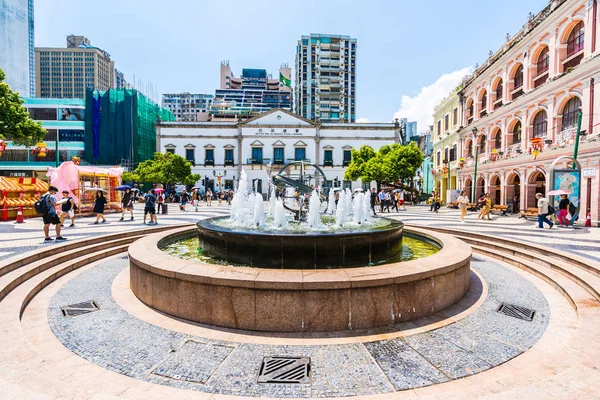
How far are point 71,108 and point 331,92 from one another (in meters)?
56.8

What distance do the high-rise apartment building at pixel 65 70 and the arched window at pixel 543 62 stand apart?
126484 millimetres

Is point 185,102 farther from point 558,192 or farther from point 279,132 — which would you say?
point 558,192

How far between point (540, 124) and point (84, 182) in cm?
2585

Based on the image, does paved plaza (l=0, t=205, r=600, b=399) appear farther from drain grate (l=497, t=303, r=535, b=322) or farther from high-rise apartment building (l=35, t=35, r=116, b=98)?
high-rise apartment building (l=35, t=35, r=116, b=98)

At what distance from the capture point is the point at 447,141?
103ft

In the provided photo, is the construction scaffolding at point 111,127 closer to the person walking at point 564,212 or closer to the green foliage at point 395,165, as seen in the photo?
the green foliage at point 395,165

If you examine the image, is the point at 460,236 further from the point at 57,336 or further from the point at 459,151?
the point at 459,151

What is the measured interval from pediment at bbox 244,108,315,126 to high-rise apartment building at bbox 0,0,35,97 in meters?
63.7

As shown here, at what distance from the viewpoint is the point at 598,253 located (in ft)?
23.8

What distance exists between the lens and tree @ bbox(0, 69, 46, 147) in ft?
51.0

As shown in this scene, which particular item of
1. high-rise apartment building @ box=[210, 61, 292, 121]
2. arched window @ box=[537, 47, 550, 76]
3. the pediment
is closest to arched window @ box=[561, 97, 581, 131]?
arched window @ box=[537, 47, 550, 76]

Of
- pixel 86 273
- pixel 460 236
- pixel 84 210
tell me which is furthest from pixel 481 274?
pixel 84 210

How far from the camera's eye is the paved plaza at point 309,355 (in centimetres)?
277

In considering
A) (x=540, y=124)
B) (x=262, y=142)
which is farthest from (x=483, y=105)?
(x=262, y=142)
